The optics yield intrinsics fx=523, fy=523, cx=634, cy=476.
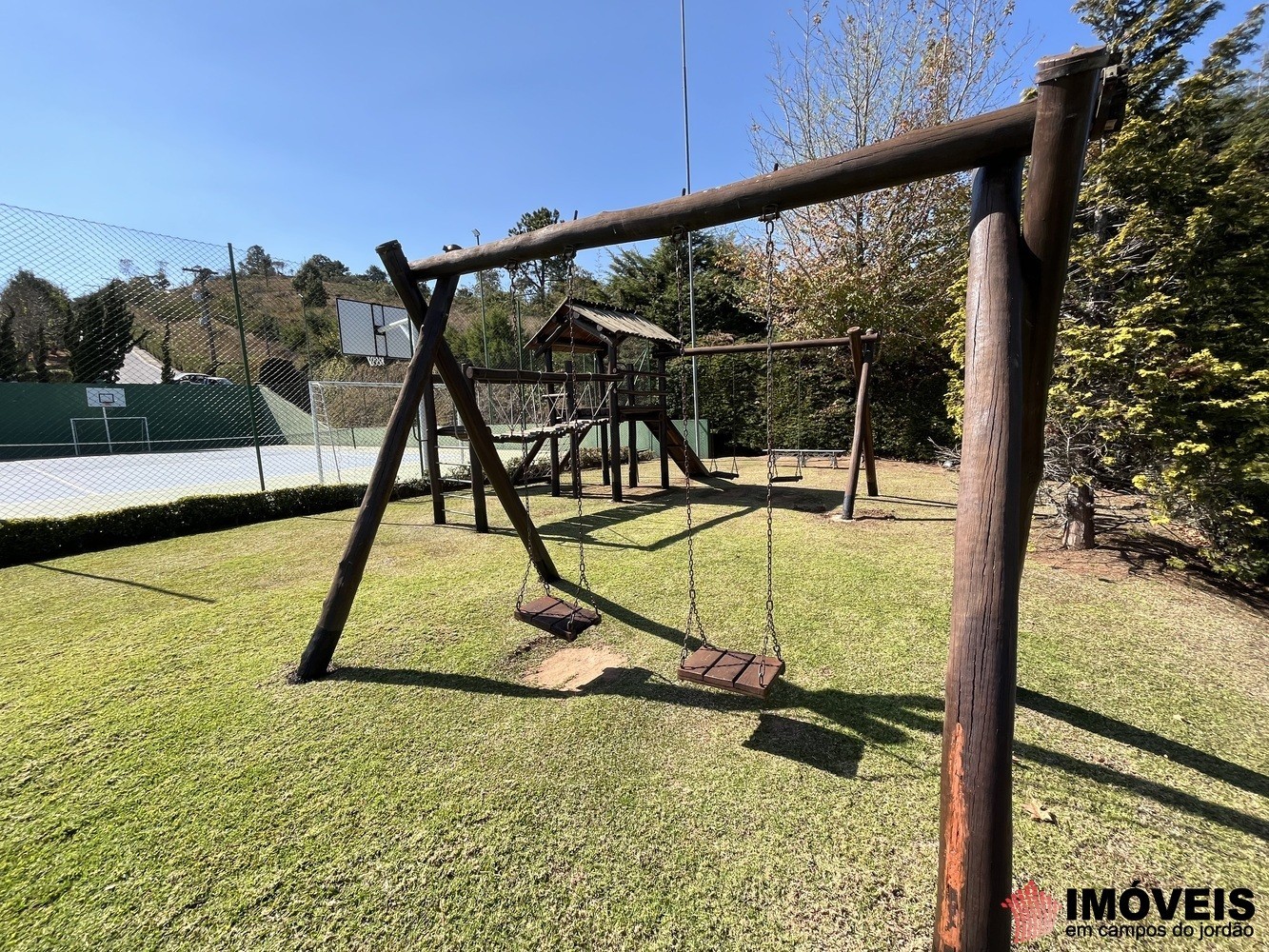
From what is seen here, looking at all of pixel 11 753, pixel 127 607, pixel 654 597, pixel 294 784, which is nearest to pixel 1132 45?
pixel 654 597

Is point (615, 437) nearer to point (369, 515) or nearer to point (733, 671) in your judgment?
point (369, 515)

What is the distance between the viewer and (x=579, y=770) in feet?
7.50

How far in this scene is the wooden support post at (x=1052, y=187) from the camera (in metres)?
1.45

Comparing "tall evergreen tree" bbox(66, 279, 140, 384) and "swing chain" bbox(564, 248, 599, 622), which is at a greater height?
"tall evergreen tree" bbox(66, 279, 140, 384)

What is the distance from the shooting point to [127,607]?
4219mm

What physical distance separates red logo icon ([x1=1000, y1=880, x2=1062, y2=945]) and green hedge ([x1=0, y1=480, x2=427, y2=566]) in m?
8.74

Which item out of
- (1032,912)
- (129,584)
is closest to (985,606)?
(1032,912)

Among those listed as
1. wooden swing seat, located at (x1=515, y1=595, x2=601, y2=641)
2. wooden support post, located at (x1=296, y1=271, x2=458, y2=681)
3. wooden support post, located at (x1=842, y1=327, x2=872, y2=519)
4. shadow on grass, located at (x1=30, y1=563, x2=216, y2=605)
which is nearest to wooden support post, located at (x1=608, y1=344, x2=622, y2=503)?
wooden support post, located at (x1=842, y1=327, x2=872, y2=519)

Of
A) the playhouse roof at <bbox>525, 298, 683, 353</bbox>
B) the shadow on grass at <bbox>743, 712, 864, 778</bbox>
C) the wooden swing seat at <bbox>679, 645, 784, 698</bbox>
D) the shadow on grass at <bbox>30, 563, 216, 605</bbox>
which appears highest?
the playhouse roof at <bbox>525, 298, 683, 353</bbox>

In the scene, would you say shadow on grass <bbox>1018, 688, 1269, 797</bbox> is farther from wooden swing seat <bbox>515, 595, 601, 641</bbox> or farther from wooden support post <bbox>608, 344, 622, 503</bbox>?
wooden support post <bbox>608, 344, 622, 503</bbox>

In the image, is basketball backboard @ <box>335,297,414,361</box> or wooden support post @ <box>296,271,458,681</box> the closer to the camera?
wooden support post @ <box>296,271,458,681</box>

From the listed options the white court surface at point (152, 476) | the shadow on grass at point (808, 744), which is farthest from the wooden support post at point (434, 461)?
the shadow on grass at point (808, 744)

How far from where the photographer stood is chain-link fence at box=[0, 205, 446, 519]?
6805 mm

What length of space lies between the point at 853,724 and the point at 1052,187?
232 centimetres
